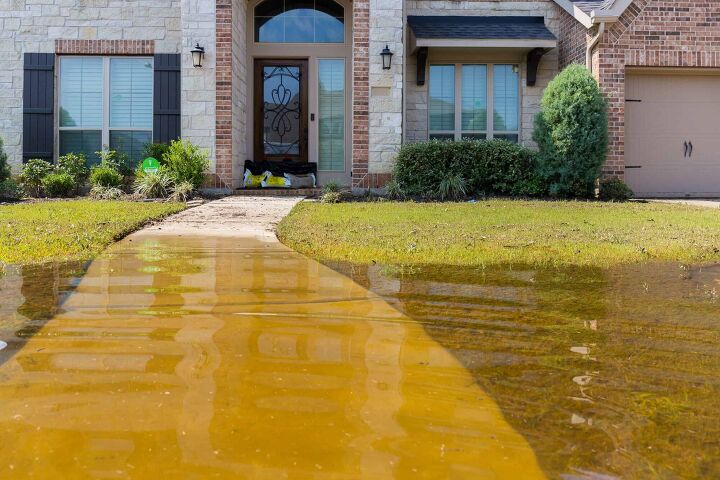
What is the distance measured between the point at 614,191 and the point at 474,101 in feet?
11.6

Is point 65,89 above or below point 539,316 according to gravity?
above

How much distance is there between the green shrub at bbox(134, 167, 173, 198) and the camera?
9.92 meters

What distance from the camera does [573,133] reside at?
990cm

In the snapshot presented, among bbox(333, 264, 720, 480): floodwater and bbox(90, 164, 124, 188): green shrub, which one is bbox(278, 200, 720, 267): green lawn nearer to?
bbox(333, 264, 720, 480): floodwater

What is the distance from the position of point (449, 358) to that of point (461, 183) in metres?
7.88

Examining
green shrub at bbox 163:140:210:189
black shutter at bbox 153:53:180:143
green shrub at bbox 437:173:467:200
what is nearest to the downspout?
green shrub at bbox 437:173:467:200

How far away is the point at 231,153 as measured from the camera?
1096 cm

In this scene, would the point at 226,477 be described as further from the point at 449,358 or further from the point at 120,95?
the point at 120,95

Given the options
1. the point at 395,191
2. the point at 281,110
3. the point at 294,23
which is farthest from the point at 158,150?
the point at 395,191

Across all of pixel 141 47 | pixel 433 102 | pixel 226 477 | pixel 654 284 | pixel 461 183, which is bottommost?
pixel 226 477

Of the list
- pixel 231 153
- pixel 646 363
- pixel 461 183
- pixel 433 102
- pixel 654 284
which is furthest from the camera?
pixel 433 102

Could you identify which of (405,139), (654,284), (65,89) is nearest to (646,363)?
(654,284)

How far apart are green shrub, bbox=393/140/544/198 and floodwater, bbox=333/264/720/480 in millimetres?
6149

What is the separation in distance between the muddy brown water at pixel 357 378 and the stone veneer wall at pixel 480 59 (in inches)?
360
